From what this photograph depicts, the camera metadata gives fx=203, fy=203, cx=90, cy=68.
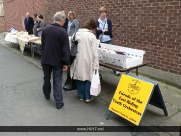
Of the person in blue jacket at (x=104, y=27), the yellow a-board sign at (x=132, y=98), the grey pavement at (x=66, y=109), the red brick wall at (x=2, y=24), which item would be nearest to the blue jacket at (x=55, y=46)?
the grey pavement at (x=66, y=109)

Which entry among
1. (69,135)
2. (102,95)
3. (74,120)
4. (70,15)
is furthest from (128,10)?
(69,135)

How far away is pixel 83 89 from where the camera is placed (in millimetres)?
4133

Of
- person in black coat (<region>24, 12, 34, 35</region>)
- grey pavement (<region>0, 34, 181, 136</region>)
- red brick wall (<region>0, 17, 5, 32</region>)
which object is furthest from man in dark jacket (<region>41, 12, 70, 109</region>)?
red brick wall (<region>0, 17, 5, 32</region>)

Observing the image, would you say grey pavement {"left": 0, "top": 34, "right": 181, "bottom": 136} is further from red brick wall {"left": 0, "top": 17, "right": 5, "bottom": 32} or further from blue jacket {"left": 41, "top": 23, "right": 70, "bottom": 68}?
red brick wall {"left": 0, "top": 17, "right": 5, "bottom": 32}

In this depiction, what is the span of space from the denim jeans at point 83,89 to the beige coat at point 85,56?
0.16 metres

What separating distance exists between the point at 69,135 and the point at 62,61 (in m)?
1.34

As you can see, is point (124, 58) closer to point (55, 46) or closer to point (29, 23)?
point (55, 46)

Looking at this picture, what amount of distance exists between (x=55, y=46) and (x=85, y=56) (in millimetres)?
586

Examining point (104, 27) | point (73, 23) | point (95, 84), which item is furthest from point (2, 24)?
point (95, 84)

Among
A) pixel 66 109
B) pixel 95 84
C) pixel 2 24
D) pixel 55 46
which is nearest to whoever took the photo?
pixel 55 46

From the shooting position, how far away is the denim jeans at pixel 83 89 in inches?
158

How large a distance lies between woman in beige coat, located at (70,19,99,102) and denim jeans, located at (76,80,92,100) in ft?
0.11

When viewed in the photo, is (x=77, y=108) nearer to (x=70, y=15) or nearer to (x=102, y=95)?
(x=102, y=95)

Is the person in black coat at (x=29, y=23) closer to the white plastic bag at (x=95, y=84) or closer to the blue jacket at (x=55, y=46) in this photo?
the blue jacket at (x=55, y=46)
